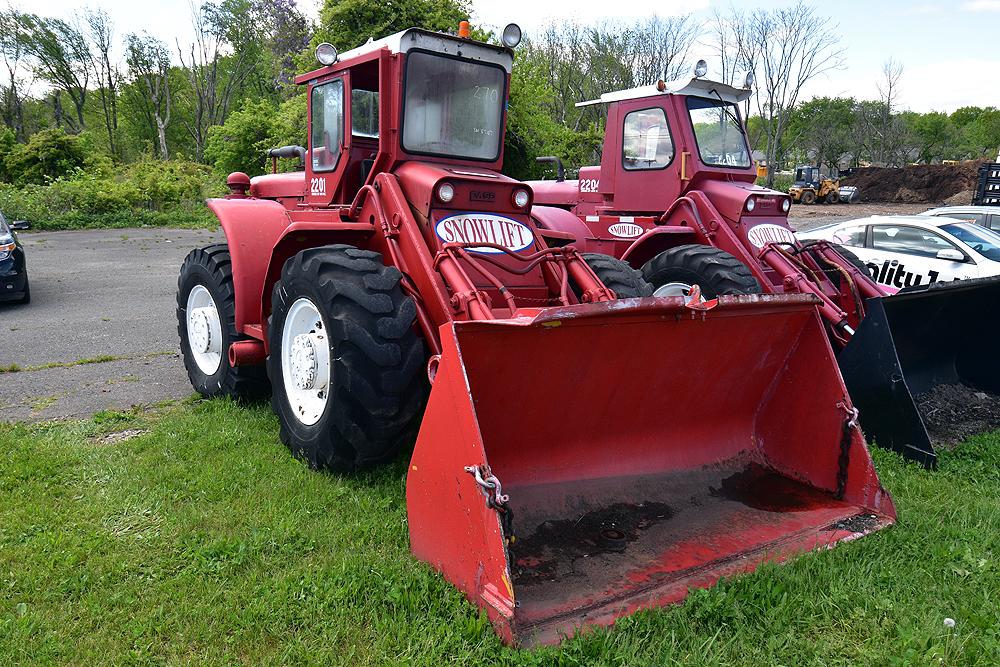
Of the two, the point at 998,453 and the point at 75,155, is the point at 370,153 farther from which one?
the point at 75,155

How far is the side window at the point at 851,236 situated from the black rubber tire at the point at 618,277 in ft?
22.1

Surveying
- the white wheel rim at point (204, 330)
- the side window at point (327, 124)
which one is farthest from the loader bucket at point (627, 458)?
the white wheel rim at point (204, 330)

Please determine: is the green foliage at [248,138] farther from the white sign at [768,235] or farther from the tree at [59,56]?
the tree at [59,56]

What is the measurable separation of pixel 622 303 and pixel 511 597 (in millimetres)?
1327

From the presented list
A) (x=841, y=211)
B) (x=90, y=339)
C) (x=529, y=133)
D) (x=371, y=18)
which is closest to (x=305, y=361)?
(x=90, y=339)

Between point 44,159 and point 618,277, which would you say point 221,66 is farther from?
point 618,277

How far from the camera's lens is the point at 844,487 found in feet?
12.3

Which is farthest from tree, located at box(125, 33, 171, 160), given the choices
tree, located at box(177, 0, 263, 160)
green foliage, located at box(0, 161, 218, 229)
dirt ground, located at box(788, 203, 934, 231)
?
dirt ground, located at box(788, 203, 934, 231)

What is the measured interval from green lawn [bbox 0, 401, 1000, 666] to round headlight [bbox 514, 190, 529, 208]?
180 centimetres

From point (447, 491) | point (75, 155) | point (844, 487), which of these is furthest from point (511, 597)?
point (75, 155)

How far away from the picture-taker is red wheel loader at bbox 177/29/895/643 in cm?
306

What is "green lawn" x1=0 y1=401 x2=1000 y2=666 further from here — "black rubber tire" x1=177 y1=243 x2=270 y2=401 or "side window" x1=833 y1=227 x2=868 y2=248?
"side window" x1=833 y1=227 x2=868 y2=248

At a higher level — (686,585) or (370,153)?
(370,153)

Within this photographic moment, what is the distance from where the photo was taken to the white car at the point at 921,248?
9.45 m
